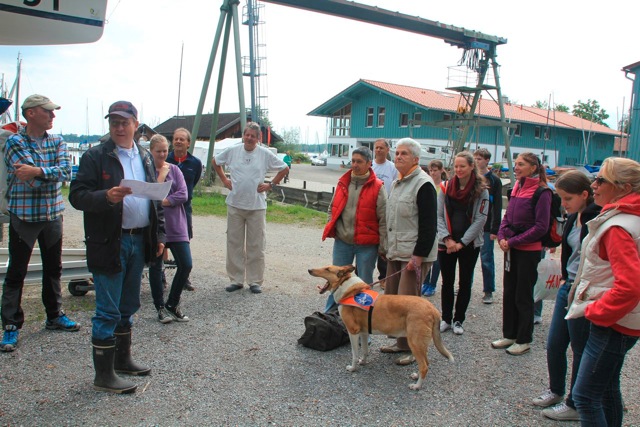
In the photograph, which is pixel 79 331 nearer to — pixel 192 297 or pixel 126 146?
pixel 192 297

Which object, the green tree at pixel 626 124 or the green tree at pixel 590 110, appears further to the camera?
the green tree at pixel 590 110

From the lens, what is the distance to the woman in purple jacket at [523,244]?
4625 millimetres

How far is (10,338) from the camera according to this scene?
426 cm

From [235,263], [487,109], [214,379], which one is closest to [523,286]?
[214,379]

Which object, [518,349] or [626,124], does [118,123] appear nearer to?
[518,349]

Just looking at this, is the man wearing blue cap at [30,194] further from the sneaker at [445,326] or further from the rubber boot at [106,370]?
the sneaker at [445,326]

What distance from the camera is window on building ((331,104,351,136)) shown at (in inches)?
1735

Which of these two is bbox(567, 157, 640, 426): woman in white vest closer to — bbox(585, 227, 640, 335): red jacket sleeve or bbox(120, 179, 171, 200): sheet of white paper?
bbox(585, 227, 640, 335): red jacket sleeve

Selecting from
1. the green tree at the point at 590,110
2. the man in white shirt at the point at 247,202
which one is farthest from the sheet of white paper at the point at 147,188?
the green tree at the point at 590,110

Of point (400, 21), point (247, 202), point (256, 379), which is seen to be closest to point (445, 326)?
point (256, 379)

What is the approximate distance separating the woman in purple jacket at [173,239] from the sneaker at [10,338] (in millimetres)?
1284

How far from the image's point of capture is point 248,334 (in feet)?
16.2

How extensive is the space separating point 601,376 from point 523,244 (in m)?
2.01

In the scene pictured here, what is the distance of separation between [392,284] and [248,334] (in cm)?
158
